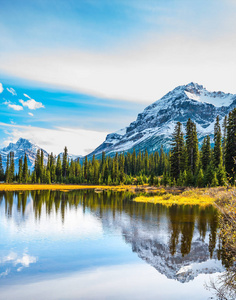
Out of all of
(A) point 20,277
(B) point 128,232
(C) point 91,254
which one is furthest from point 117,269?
(B) point 128,232

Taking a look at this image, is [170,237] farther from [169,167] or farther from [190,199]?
[169,167]

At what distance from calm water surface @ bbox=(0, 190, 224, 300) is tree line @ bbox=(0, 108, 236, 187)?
6.10 meters

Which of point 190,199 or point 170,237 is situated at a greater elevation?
point 190,199

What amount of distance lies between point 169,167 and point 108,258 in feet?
380

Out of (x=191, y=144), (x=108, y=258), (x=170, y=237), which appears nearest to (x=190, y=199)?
(x=170, y=237)

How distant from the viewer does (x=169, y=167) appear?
130 metres

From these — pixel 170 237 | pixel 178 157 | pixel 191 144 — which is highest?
pixel 191 144

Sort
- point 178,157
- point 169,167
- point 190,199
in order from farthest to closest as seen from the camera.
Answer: point 169,167 < point 178,157 < point 190,199

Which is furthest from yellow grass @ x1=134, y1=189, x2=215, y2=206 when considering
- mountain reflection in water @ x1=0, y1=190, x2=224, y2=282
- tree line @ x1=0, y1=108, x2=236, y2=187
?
mountain reflection in water @ x1=0, y1=190, x2=224, y2=282

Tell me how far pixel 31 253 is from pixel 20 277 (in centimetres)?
427

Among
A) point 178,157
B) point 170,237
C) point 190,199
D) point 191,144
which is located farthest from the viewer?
point 191,144

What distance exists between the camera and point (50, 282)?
13758 mm

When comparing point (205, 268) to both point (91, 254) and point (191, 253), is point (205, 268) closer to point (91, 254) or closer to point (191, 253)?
point (191, 253)

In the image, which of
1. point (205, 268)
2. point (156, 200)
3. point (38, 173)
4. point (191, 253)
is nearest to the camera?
point (205, 268)
